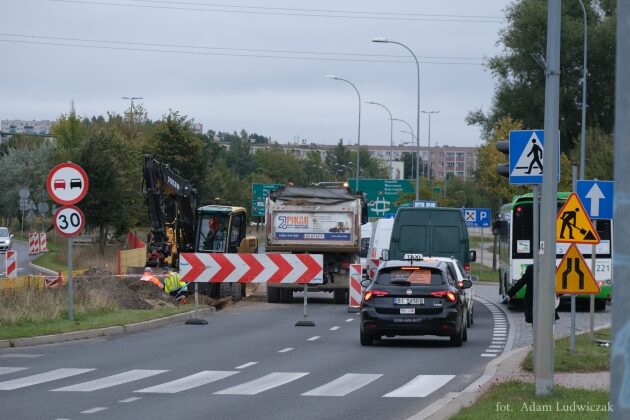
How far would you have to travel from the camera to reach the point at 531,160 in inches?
564

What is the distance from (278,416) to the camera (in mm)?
12734

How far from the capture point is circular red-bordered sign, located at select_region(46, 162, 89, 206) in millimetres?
23266

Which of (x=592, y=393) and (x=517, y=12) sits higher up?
(x=517, y=12)

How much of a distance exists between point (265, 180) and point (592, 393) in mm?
107296

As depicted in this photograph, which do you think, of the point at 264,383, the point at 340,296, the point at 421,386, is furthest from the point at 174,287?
the point at 421,386

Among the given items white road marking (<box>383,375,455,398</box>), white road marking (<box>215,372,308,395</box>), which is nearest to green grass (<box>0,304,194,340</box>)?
white road marking (<box>215,372,308,395</box>)

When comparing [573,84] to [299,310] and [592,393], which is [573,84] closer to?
[299,310]

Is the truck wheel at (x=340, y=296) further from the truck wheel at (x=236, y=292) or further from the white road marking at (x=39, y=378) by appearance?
the white road marking at (x=39, y=378)

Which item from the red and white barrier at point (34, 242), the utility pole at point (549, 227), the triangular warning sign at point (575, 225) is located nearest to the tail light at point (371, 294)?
the triangular warning sign at point (575, 225)

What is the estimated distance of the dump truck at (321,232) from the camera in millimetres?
37531

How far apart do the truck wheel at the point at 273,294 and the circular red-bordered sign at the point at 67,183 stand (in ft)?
49.1

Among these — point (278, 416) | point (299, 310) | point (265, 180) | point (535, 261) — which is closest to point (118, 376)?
point (278, 416)

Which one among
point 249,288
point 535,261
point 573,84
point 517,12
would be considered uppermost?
point 517,12

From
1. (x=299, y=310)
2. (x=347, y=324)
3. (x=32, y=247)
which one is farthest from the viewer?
(x=32, y=247)
